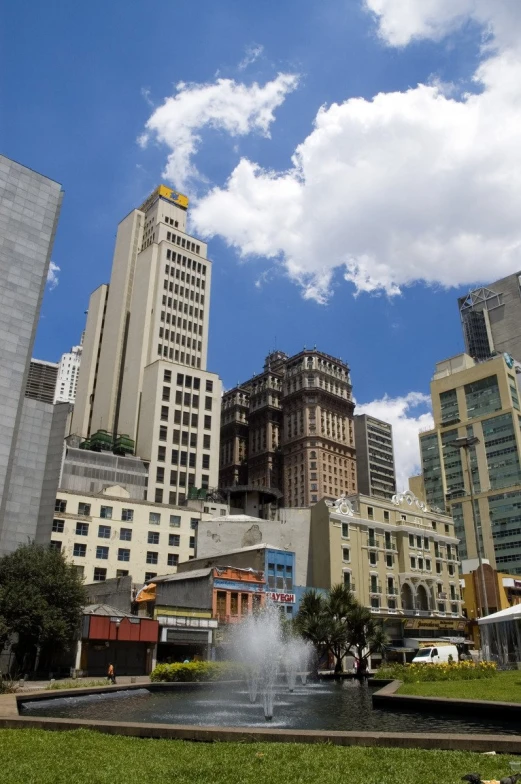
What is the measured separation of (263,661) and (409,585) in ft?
130

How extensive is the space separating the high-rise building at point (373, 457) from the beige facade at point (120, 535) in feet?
355

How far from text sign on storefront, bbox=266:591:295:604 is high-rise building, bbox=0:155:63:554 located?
85.4ft

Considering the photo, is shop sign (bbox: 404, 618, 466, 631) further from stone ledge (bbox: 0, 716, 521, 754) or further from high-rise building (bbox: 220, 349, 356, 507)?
high-rise building (bbox: 220, 349, 356, 507)

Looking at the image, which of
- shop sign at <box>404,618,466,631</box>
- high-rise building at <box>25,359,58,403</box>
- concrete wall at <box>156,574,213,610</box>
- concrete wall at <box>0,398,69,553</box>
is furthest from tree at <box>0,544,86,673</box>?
high-rise building at <box>25,359,58,403</box>

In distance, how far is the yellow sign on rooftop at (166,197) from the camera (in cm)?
14325

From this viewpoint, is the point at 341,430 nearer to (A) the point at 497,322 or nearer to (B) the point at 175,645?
(A) the point at 497,322

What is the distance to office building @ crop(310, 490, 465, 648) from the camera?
2827 inches

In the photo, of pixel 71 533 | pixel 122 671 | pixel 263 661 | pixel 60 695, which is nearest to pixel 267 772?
pixel 60 695

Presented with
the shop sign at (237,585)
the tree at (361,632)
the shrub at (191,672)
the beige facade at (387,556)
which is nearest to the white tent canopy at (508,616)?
the tree at (361,632)

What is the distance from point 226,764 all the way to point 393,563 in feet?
225

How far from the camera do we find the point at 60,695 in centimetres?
2894

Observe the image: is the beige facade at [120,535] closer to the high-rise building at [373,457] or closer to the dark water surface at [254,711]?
the dark water surface at [254,711]

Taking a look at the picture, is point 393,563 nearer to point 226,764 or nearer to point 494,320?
point 226,764

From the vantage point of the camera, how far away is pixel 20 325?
70750 millimetres
